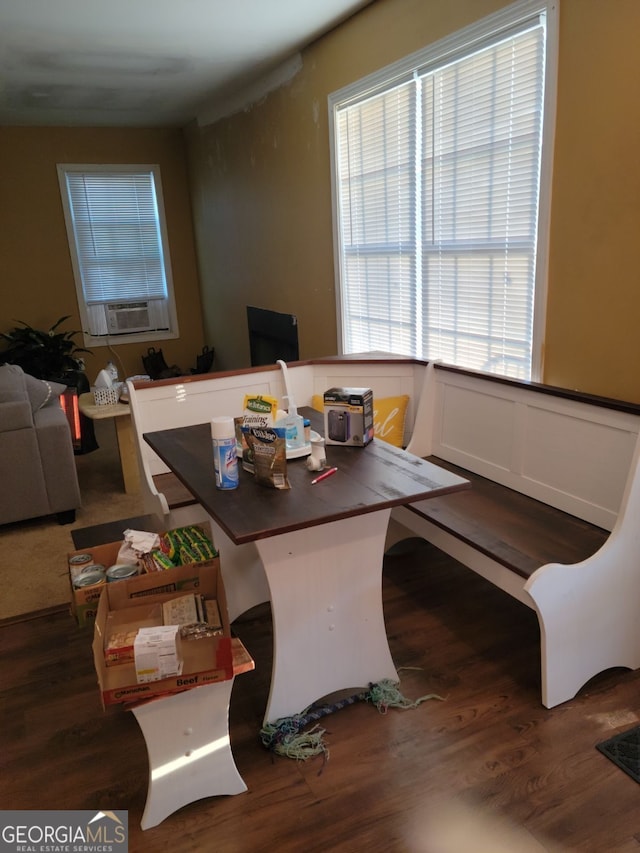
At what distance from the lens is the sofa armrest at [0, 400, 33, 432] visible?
3153 millimetres

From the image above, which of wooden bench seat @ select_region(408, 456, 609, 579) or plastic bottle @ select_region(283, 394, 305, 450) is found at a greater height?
plastic bottle @ select_region(283, 394, 305, 450)

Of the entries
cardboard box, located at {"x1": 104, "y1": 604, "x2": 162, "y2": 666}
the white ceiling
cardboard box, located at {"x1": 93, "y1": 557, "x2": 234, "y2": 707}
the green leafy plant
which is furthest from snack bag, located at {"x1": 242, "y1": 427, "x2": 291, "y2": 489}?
the green leafy plant

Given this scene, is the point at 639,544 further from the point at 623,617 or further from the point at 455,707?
the point at 455,707

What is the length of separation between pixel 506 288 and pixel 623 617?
53.5 inches

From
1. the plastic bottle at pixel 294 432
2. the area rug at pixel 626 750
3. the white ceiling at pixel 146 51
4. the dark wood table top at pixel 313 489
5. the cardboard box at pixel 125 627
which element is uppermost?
the white ceiling at pixel 146 51

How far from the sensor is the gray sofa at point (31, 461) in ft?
10.5

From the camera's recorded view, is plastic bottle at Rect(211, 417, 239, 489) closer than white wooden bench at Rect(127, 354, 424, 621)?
Yes

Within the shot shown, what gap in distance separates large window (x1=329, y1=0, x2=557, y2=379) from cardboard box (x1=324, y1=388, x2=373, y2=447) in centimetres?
89

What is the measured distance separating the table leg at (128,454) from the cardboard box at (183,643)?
2230 mm

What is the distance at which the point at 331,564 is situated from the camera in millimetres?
1819

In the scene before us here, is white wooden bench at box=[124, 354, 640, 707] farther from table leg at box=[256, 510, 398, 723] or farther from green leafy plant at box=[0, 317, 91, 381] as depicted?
green leafy plant at box=[0, 317, 91, 381]

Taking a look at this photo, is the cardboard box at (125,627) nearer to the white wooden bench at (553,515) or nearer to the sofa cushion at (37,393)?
the white wooden bench at (553,515)

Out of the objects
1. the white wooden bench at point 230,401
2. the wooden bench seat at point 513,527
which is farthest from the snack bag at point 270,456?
the wooden bench seat at point 513,527

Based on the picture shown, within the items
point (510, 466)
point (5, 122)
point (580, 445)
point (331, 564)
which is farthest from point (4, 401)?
point (5, 122)
